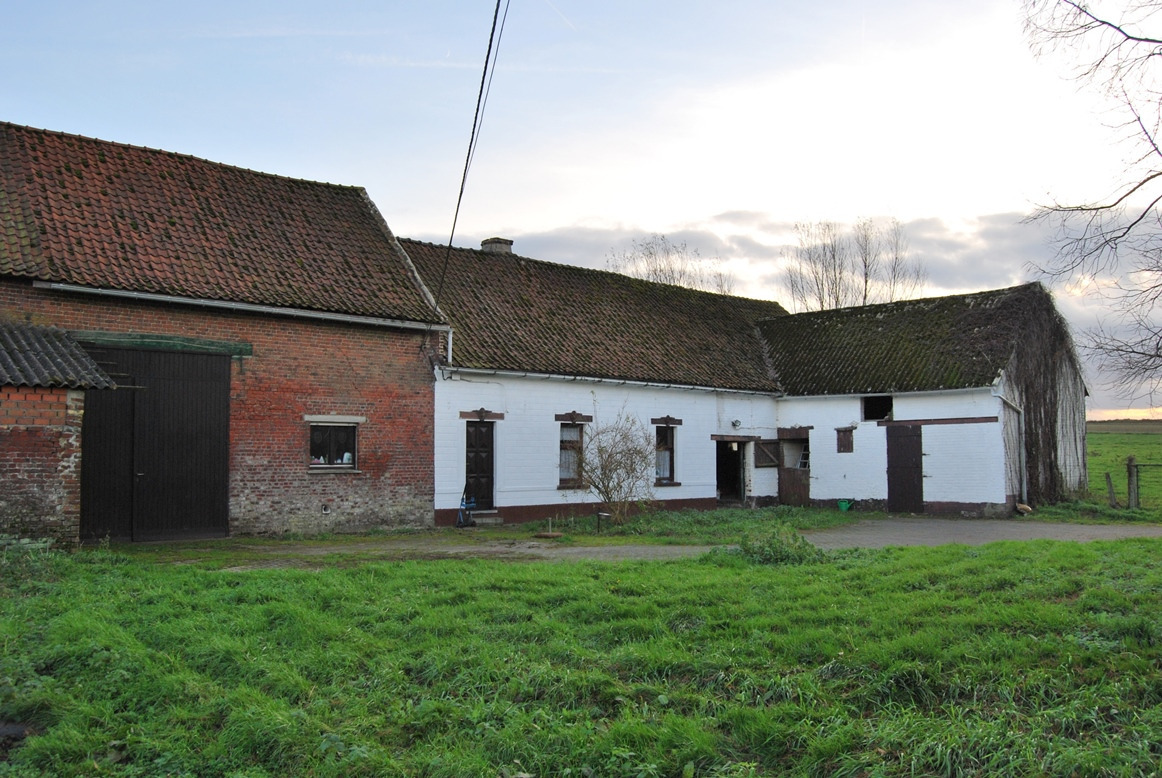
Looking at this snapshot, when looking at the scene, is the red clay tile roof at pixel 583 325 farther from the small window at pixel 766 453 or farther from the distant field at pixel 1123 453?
the distant field at pixel 1123 453

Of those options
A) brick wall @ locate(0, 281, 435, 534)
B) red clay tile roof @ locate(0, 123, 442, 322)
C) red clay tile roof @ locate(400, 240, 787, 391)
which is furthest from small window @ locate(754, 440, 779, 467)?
red clay tile roof @ locate(0, 123, 442, 322)

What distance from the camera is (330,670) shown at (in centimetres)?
701

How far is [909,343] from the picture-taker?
83.1 ft

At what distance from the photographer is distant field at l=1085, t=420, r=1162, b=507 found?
92.8 ft

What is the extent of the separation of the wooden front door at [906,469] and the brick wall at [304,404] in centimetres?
1309

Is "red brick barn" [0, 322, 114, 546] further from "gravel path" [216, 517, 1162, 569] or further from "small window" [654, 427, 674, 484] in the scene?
"small window" [654, 427, 674, 484]

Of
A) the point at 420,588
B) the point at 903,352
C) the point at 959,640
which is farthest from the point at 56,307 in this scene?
the point at 903,352

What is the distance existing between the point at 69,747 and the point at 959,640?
20.3ft

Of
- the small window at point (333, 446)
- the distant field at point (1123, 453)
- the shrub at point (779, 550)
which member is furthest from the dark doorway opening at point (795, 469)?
the shrub at point (779, 550)

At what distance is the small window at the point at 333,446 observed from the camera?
16953 mm

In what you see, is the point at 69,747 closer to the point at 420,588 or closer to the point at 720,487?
the point at 420,588

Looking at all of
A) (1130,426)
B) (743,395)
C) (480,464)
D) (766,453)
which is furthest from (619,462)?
(1130,426)

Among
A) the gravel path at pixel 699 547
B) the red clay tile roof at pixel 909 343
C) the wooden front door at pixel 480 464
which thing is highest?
the red clay tile roof at pixel 909 343

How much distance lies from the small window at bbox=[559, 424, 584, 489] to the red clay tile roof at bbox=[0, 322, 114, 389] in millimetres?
10472
